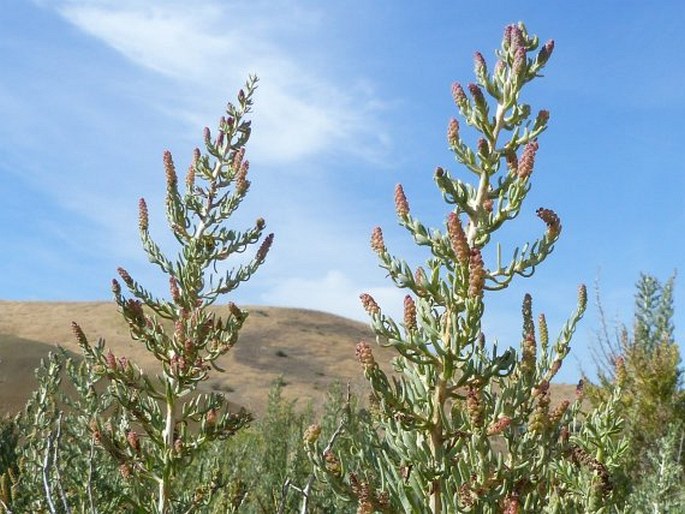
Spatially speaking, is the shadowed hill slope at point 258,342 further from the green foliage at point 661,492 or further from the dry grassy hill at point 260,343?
the green foliage at point 661,492

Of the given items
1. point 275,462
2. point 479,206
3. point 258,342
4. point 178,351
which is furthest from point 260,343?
point 479,206

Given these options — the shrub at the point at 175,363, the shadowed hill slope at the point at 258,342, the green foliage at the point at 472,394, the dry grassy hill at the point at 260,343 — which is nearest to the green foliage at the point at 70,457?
the shrub at the point at 175,363

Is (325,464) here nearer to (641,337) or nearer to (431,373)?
(431,373)

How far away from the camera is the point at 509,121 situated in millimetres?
3916

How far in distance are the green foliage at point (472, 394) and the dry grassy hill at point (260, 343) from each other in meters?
39.4

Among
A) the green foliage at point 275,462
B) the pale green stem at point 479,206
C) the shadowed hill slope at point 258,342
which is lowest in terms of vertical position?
the green foliage at point 275,462

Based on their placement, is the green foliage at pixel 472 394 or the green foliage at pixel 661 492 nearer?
the green foliage at pixel 472 394

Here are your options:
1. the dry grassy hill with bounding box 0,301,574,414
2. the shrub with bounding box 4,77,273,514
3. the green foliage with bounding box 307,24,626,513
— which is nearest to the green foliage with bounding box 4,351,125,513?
the shrub with bounding box 4,77,273,514

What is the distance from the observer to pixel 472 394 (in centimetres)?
318

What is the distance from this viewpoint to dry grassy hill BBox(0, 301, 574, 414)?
170 feet

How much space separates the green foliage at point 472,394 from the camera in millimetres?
3223

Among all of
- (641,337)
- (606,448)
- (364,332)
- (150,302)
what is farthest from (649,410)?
(364,332)

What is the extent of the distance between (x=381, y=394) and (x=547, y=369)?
0.92 meters

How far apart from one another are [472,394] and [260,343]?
6221 cm
